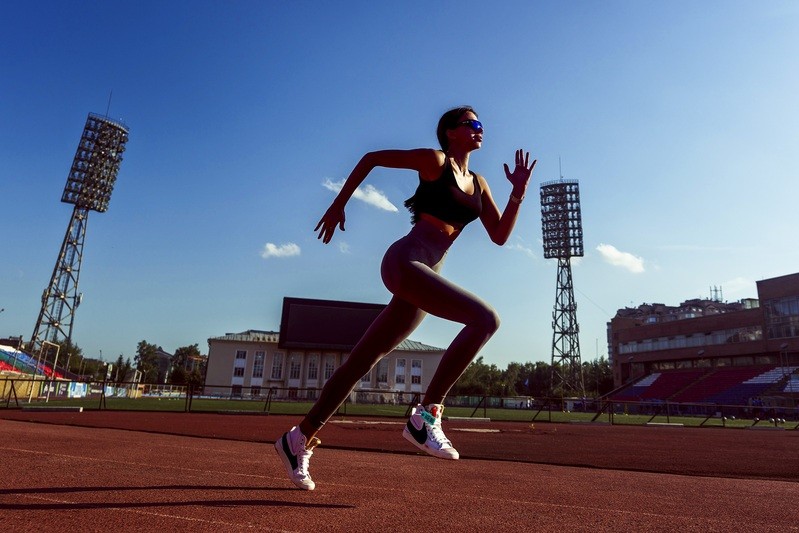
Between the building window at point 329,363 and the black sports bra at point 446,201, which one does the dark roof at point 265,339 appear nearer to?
the building window at point 329,363

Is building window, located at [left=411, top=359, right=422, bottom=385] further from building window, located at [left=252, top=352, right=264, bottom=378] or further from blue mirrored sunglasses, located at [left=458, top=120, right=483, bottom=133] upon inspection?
blue mirrored sunglasses, located at [left=458, top=120, right=483, bottom=133]

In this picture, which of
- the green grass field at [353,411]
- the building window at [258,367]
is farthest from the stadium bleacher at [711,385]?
the building window at [258,367]

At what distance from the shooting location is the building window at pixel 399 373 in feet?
237

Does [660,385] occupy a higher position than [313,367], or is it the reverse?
[313,367]

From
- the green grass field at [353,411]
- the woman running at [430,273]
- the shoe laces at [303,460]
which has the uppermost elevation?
the woman running at [430,273]

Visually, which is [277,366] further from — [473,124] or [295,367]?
[473,124]

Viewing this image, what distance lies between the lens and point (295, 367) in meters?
69.6

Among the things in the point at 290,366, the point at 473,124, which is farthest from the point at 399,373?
the point at 473,124

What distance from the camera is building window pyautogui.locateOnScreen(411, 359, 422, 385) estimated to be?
73.2 metres

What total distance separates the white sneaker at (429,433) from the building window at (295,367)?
68.7 metres

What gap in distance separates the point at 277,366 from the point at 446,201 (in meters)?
71.7

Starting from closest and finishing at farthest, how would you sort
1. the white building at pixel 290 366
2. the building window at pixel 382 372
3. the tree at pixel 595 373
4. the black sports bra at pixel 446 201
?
the black sports bra at pixel 446 201 < the white building at pixel 290 366 < the building window at pixel 382 372 < the tree at pixel 595 373

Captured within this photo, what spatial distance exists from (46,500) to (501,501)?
2.61 metres

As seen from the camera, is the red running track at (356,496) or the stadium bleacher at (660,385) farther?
the stadium bleacher at (660,385)
